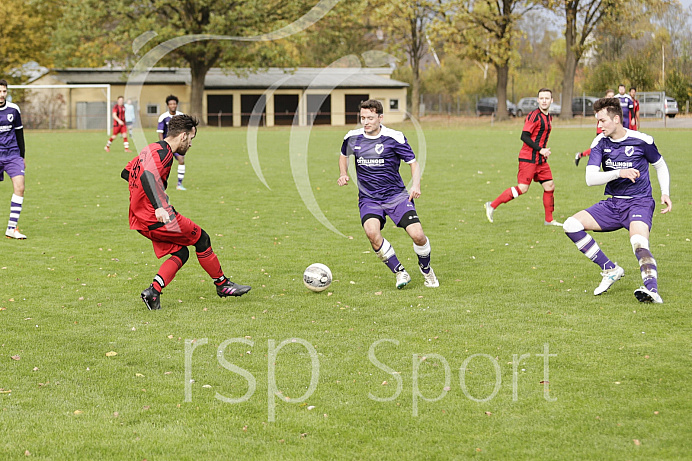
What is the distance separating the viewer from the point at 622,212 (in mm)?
8281

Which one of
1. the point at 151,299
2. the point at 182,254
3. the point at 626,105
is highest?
the point at 626,105

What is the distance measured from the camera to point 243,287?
8.39 metres

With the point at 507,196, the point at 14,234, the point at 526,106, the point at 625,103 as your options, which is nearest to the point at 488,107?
the point at 526,106

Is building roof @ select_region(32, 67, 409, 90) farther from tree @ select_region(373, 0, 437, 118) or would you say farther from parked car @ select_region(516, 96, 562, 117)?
parked car @ select_region(516, 96, 562, 117)

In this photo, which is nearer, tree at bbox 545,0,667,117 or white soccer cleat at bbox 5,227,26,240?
white soccer cleat at bbox 5,227,26,240

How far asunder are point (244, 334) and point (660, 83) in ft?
187

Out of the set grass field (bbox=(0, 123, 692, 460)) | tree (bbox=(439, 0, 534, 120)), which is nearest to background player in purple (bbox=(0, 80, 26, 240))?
grass field (bbox=(0, 123, 692, 460))

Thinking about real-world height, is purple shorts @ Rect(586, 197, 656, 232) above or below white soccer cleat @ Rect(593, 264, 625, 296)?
above

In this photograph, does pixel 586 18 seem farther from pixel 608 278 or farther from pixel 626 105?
pixel 608 278

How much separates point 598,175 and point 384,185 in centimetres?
232

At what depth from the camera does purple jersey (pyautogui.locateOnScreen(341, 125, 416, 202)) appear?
28.8ft

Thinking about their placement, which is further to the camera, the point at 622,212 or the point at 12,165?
the point at 12,165

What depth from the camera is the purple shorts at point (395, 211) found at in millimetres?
8781
